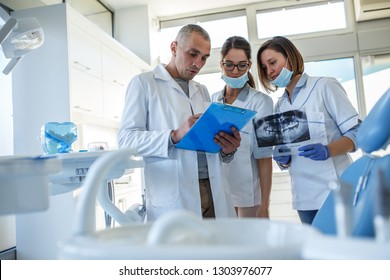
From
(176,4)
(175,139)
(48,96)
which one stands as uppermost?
(176,4)

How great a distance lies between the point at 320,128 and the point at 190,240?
115 centimetres

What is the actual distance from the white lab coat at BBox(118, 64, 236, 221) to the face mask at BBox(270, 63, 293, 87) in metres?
0.45

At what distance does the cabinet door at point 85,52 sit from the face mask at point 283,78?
1539 mm

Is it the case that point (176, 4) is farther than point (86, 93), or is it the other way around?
point (176, 4)

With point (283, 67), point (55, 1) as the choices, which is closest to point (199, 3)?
point (55, 1)

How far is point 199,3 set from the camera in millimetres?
4148

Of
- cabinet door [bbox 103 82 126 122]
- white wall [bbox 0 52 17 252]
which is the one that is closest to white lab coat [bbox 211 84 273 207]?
white wall [bbox 0 52 17 252]

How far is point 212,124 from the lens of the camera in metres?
1.26

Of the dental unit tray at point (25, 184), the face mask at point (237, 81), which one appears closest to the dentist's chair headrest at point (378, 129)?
the dental unit tray at point (25, 184)

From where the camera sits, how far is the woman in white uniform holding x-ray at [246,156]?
1.69m

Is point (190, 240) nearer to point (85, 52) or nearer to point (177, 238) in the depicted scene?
point (177, 238)

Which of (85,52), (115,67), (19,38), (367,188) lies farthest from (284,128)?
(115,67)
